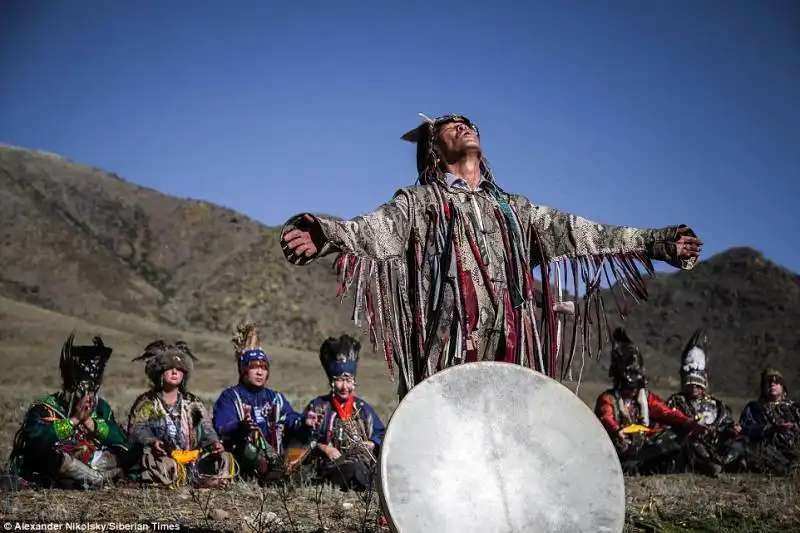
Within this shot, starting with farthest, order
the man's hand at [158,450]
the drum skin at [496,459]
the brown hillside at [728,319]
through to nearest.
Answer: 1. the brown hillside at [728,319]
2. the man's hand at [158,450]
3. the drum skin at [496,459]

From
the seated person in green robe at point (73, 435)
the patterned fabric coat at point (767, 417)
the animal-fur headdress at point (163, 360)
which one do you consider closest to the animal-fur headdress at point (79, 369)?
the seated person in green robe at point (73, 435)

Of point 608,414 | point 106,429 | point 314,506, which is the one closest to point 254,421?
point 106,429

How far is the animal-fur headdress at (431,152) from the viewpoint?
13.9 ft

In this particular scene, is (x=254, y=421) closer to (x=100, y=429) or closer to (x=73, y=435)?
(x=100, y=429)

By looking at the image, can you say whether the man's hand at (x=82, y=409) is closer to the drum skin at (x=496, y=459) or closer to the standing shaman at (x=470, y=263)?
the standing shaman at (x=470, y=263)

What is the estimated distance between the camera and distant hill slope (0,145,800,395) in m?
35.4

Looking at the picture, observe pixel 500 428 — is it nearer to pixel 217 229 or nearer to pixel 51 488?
pixel 51 488

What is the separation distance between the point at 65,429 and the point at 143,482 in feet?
2.71

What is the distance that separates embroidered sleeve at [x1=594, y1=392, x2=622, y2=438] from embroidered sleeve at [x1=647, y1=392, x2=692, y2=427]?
0.44 metres

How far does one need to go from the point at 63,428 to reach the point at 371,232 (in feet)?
13.0

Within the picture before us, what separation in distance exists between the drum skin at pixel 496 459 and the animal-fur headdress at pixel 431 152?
142 centimetres

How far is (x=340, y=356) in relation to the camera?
702 centimetres

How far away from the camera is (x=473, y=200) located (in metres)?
4.07

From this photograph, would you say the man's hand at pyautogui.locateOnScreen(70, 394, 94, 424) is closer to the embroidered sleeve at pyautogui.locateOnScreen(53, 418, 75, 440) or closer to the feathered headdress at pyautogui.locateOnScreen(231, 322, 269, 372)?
the embroidered sleeve at pyautogui.locateOnScreen(53, 418, 75, 440)
